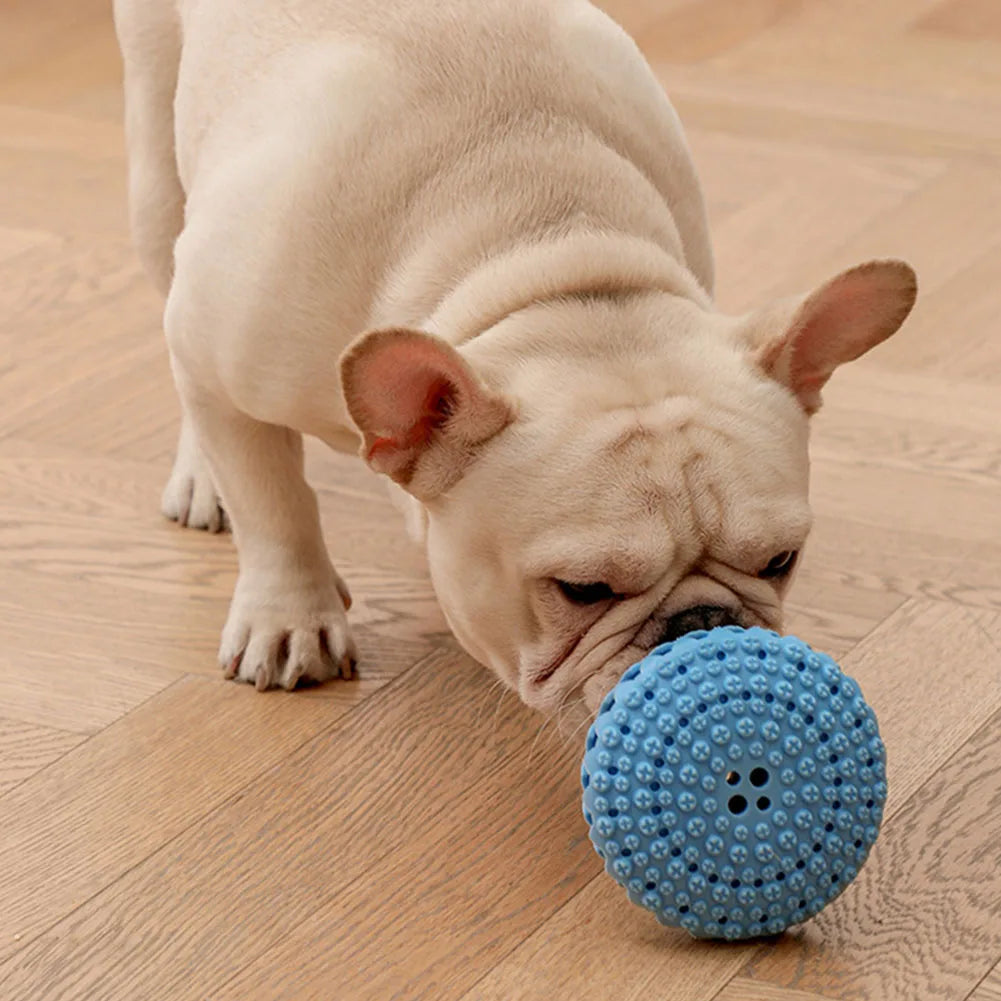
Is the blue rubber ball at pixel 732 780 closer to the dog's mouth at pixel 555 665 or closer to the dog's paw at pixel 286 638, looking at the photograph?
the dog's mouth at pixel 555 665

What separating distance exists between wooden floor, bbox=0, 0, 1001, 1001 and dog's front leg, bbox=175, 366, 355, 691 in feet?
0.14

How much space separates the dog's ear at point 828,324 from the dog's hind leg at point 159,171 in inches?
37.4

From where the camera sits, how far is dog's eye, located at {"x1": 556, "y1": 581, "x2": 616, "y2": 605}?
1686 millimetres

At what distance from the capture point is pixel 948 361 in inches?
116

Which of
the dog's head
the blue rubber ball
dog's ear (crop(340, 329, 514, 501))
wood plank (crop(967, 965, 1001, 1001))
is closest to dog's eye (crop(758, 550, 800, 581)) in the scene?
the dog's head

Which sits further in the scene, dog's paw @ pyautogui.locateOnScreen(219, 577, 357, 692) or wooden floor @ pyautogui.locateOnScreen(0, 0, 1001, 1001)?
dog's paw @ pyautogui.locateOnScreen(219, 577, 357, 692)

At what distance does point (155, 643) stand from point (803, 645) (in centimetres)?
94

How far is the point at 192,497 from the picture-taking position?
256 cm

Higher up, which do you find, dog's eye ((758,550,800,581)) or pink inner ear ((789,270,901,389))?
pink inner ear ((789,270,901,389))

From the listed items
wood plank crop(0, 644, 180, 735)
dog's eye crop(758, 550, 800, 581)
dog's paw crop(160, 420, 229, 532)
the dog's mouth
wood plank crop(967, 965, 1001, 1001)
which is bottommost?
dog's paw crop(160, 420, 229, 532)

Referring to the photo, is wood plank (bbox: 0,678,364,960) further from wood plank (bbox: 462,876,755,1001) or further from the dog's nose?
the dog's nose

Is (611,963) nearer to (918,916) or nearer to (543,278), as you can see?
(918,916)

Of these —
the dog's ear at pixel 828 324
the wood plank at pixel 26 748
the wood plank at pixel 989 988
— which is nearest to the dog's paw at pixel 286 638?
the wood plank at pixel 26 748

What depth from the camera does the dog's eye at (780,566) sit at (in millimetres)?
1729
